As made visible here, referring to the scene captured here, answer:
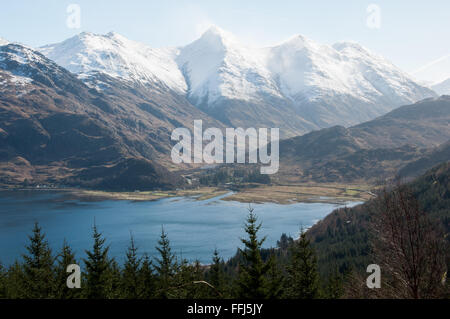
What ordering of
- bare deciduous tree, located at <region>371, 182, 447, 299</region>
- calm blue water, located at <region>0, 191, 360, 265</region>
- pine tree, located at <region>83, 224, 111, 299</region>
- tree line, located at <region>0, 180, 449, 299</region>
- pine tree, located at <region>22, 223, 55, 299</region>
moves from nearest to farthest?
bare deciduous tree, located at <region>371, 182, 447, 299</region>
tree line, located at <region>0, 180, 449, 299</region>
pine tree, located at <region>22, 223, 55, 299</region>
pine tree, located at <region>83, 224, 111, 299</region>
calm blue water, located at <region>0, 191, 360, 265</region>

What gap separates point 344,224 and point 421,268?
123 meters

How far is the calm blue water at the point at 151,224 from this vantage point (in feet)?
376

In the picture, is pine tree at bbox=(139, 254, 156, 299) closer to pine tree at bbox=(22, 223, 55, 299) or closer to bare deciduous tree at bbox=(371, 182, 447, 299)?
pine tree at bbox=(22, 223, 55, 299)

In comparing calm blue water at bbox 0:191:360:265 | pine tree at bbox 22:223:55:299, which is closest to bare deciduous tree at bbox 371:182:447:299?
pine tree at bbox 22:223:55:299

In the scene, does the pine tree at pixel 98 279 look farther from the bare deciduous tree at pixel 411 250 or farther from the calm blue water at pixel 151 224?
the calm blue water at pixel 151 224

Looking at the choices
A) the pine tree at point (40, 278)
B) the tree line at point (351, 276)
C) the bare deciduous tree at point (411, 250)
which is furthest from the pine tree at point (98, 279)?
the bare deciduous tree at point (411, 250)

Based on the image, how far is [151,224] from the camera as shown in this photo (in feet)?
494

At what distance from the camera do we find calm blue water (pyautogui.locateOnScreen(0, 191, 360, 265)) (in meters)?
115

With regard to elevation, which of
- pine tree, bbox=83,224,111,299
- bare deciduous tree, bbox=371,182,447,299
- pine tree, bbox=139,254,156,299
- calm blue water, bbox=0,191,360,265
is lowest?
calm blue water, bbox=0,191,360,265
